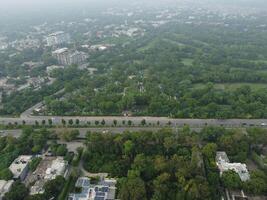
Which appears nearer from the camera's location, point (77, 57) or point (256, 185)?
point (256, 185)

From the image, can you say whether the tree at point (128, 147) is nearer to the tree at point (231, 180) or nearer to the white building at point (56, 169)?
the white building at point (56, 169)

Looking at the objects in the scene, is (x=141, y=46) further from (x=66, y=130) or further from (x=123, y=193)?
(x=123, y=193)

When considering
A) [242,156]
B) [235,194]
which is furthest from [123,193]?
[242,156]

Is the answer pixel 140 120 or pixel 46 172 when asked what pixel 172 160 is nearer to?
pixel 140 120

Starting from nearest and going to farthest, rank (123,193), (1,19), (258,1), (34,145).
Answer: (123,193), (34,145), (1,19), (258,1)

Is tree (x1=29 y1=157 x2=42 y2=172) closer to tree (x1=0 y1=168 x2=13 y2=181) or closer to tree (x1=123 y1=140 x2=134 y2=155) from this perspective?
tree (x1=0 y1=168 x2=13 y2=181)

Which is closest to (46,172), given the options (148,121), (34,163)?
(34,163)
